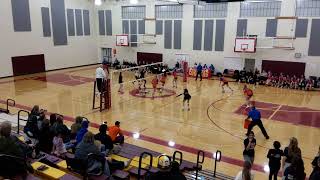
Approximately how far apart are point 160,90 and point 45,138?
1337cm

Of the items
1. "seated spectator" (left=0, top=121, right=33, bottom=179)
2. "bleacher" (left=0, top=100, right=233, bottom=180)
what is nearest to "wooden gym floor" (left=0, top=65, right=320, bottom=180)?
"bleacher" (left=0, top=100, right=233, bottom=180)

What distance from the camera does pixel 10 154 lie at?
251 inches

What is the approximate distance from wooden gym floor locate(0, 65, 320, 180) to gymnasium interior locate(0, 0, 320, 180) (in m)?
0.08

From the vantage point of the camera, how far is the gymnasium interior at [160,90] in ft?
26.4

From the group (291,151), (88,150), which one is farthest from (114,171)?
(291,151)

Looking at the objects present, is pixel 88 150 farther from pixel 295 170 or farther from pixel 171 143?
pixel 171 143

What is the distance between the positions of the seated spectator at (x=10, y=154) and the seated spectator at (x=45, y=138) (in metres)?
2.07

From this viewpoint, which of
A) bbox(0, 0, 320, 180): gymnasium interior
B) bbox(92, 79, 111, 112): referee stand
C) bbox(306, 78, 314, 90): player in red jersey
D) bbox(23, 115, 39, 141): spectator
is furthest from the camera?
bbox(306, 78, 314, 90): player in red jersey

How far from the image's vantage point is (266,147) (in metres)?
11.9

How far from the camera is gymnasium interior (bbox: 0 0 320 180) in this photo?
8039mm

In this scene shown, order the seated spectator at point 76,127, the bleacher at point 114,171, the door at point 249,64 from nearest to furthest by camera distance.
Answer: the bleacher at point 114,171, the seated spectator at point 76,127, the door at point 249,64

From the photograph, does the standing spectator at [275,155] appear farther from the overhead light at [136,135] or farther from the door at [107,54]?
the door at [107,54]

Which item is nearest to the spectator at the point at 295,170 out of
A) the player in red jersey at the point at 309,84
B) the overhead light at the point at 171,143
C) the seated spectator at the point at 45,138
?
the overhead light at the point at 171,143

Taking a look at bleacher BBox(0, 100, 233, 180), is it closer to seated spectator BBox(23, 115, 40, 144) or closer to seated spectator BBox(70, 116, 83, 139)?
seated spectator BBox(23, 115, 40, 144)
